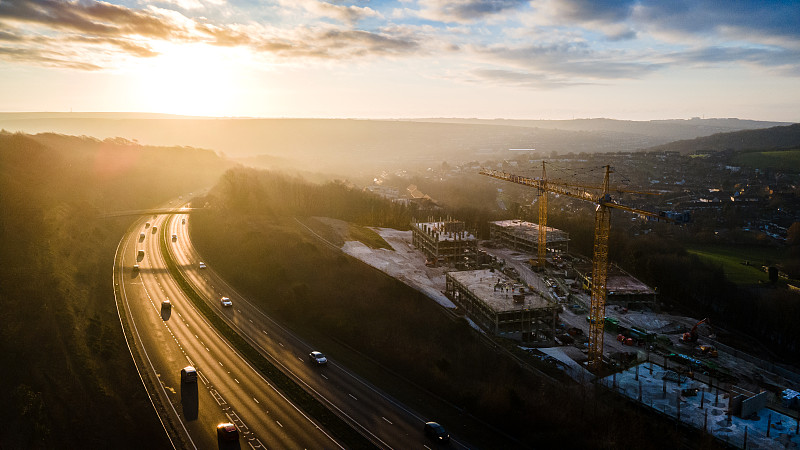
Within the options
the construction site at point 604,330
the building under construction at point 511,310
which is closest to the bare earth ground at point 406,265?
the construction site at point 604,330

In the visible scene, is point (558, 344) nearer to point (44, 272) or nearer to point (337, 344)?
point (337, 344)

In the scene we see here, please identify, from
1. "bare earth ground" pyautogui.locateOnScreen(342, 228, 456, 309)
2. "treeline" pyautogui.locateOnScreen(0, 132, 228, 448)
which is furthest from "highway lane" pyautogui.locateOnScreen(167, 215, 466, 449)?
"bare earth ground" pyautogui.locateOnScreen(342, 228, 456, 309)

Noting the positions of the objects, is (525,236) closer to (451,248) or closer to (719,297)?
(451,248)

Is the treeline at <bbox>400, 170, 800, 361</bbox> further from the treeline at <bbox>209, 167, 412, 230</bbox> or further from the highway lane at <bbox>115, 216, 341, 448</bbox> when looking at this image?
the highway lane at <bbox>115, 216, 341, 448</bbox>

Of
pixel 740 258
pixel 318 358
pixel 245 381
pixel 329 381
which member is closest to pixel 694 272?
pixel 740 258

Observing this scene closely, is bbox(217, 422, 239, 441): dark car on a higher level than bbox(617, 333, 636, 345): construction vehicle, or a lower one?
higher

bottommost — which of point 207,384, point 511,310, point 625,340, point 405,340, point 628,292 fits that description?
point 625,340
